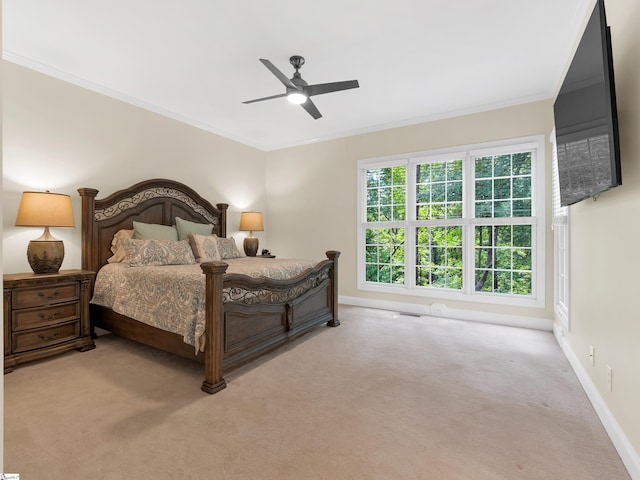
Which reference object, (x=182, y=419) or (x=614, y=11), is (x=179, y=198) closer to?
(x=182, y=419)

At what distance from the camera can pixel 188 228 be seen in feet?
13.8

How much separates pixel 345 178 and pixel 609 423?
408 centimetres

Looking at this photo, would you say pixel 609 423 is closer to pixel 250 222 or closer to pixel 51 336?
pixel 51 336

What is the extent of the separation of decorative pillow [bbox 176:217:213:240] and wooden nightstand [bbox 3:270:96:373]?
113 centimetres

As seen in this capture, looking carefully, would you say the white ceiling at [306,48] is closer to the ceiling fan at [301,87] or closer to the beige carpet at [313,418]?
the ceiling fan at [301,87]

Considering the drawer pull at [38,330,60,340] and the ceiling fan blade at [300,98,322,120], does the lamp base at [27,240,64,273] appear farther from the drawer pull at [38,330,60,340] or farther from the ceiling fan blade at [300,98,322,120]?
the ceiling fan blade at [300,98,322,120]

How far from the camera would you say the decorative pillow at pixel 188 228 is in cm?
413

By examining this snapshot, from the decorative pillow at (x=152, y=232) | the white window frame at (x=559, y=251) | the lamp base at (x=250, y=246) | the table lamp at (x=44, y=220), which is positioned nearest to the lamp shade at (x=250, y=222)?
the lamp base at (x=250, y=246)

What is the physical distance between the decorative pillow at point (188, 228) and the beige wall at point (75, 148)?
2.23 feet

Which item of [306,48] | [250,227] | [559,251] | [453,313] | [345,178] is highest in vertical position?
[306,48]

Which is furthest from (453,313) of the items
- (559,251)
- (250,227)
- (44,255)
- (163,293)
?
(44,255)

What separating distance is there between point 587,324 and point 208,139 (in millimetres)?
4915

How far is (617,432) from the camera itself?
1.78m

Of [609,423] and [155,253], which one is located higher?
[155,253]
